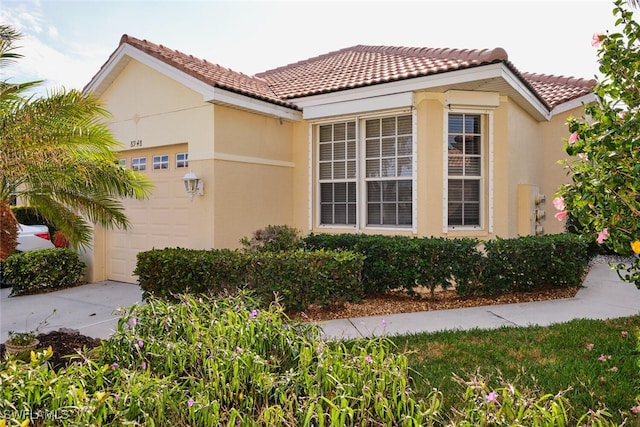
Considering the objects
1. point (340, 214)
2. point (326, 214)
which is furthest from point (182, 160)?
point (340, 214)

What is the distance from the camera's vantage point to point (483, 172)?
350 inches

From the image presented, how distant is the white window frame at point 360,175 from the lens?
8711 mm

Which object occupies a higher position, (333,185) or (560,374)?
(333,185)

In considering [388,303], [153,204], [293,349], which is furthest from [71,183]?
[388,303]

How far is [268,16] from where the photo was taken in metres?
8.57

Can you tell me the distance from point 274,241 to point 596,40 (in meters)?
6.00

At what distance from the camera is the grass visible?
3641 mm

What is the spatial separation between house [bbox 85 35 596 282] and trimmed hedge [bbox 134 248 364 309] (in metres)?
1.60

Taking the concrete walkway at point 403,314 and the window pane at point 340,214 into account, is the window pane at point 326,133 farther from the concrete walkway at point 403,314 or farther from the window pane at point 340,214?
the concrete walkway at point 403,314

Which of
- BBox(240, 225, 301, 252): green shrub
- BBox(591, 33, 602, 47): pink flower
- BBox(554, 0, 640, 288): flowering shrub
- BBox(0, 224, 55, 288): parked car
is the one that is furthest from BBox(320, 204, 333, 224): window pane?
BBox(0, 224, 55, 288): parked car

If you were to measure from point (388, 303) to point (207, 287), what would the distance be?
3.10m

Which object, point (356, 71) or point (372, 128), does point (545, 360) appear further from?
point (356, 71)

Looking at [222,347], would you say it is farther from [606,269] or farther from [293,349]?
[606,269]

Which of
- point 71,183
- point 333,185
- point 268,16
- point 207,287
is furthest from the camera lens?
point 333,185
